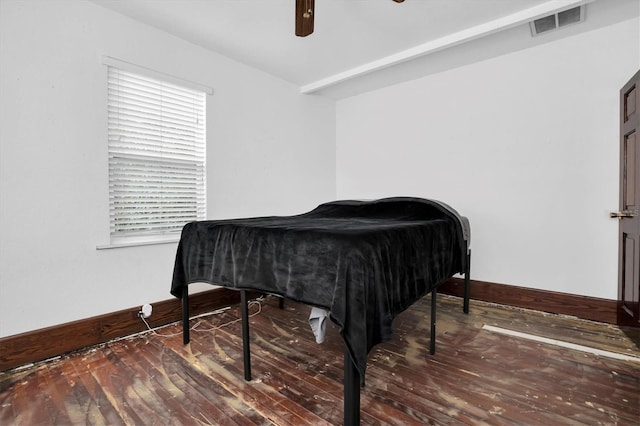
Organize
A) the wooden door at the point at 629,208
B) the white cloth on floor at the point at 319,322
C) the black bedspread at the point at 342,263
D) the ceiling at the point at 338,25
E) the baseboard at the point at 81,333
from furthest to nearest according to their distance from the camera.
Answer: the ceiling at the point at 338,25, the wooden door at the point at 629,208, the baseboard at the point at 81,333, the white cloth on floor at the point at 319,322, the black bedspread at the point at 342,263

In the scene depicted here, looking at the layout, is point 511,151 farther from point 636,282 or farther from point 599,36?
point 636,282

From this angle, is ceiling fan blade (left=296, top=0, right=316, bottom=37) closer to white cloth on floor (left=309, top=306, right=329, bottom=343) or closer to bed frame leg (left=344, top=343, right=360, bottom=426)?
white cloth on floor (left=309, top=306, right=329, bottom=343)

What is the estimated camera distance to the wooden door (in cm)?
215

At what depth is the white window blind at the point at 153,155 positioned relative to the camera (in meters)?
2.42

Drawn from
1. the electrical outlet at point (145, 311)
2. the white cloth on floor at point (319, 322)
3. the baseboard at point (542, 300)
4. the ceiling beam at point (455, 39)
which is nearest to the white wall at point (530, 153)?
the baseboard at point (542, 300)

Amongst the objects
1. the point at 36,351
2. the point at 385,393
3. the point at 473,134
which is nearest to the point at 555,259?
the point at 473,134

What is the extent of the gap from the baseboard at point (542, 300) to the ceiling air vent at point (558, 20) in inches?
88.6

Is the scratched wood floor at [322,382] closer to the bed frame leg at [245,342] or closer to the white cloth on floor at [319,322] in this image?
the bed frame leg at [245,342]

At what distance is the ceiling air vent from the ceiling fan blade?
1.91m

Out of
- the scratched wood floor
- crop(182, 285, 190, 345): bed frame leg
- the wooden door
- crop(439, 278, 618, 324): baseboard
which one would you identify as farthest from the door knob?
crop(182, 285, 190, 345): bed frame leg

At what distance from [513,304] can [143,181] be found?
3508 mm

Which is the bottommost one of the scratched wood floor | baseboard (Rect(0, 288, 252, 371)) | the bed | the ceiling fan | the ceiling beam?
the scratched wood floor

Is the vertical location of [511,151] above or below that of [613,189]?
above

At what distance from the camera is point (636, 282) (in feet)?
7.07
